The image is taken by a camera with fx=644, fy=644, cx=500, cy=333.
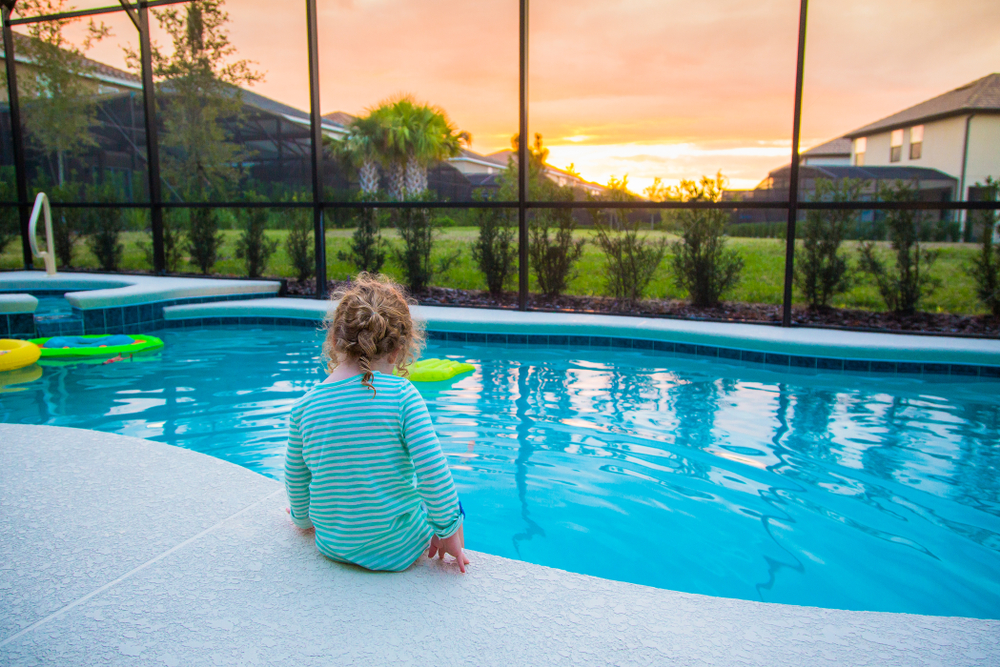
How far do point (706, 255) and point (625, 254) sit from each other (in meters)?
0.91

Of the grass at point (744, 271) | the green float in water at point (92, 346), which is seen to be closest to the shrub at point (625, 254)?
the grass at point (744, 271)

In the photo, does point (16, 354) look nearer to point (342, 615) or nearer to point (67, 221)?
point (342, 615)

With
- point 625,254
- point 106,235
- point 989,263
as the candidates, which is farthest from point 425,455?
point 106,235

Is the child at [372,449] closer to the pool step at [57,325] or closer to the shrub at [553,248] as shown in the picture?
the pool step at [57,325]

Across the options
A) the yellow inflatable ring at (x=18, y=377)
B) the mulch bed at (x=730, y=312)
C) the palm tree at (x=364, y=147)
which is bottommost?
the yellow inflatable ring at (x=18, y=377)

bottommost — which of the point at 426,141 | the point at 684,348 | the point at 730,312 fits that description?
the point at 684,348

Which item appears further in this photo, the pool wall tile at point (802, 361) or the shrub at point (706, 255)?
the shrub at point (706, 255)

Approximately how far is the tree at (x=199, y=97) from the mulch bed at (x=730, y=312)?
2.53m

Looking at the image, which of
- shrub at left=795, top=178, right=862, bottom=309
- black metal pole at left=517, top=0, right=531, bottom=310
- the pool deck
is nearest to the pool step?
black metal pole at left=517, top=0, right=531, bottom=310

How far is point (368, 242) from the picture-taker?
845 cm

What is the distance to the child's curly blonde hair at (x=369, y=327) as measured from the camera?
4.96ft

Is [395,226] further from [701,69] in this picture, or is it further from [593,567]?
[593,567]

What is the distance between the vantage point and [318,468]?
151 cm

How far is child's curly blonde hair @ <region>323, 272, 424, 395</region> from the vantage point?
1512 mm
